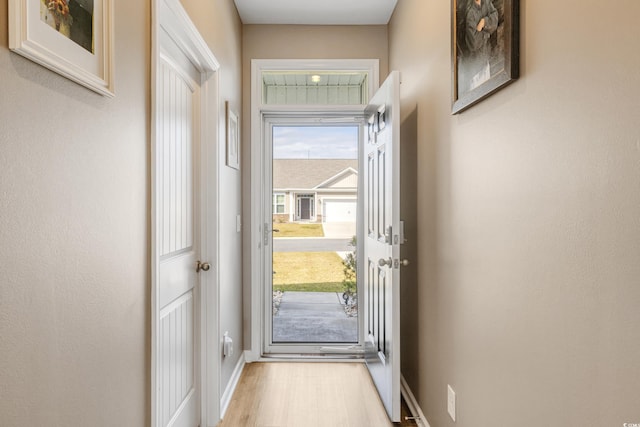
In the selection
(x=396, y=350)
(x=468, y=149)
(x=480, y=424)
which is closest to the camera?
(x=480, y=424)

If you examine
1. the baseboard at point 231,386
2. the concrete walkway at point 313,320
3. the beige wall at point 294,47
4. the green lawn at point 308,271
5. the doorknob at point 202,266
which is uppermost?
the beige wall at point 294,47

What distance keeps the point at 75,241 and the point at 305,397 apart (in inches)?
83.2

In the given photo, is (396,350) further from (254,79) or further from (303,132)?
(254,79)

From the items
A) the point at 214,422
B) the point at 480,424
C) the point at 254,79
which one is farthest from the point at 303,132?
the point at 480,424

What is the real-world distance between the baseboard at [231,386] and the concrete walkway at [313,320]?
1.49 feet

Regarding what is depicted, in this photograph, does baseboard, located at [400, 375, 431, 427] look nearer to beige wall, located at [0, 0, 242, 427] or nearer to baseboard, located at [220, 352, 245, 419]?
baseboard, located at [220, 352, 245, 419]

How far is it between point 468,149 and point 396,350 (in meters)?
1.21

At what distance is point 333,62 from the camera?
337 cm

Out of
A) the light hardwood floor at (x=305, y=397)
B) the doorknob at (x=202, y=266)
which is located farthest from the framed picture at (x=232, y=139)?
the light hardwood floor at (x=305, y=397)

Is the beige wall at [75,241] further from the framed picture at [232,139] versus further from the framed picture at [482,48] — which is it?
the framed picture at [232,139]

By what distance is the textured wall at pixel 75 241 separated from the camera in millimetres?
794

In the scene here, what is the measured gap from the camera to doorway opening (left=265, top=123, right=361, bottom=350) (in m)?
3.57

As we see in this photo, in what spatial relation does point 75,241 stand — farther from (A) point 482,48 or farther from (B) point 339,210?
(B) point 339,210

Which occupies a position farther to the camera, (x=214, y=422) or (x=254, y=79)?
(x=254, y=79)
